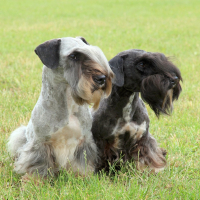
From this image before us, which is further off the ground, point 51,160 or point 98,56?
point 98,56

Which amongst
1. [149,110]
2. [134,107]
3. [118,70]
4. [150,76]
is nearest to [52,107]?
[118,70]

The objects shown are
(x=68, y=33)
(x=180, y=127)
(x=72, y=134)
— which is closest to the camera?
(x=72, y=134)

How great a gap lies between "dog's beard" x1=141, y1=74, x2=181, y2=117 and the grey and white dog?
464 millimetres

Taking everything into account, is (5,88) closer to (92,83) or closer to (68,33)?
(92,83)

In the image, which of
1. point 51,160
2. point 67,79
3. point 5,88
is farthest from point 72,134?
point 5,88

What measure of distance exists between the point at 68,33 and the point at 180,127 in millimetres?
9315

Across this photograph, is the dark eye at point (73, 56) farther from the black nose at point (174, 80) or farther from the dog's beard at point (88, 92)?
the black nose at point (174, 80)

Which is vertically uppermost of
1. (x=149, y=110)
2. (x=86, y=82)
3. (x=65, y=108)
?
(x=86, y=82)

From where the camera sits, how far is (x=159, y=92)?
11.6 feet

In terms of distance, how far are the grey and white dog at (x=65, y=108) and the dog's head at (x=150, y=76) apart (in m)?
0.39

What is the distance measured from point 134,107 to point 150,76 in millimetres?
573

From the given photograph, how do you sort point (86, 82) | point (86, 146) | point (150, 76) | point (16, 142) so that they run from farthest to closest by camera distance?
point (16, 142), point (86, 146), point (150, 76), point (86, 82)

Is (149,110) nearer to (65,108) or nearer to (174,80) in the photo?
(174,80)

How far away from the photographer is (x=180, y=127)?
521 centimetres
